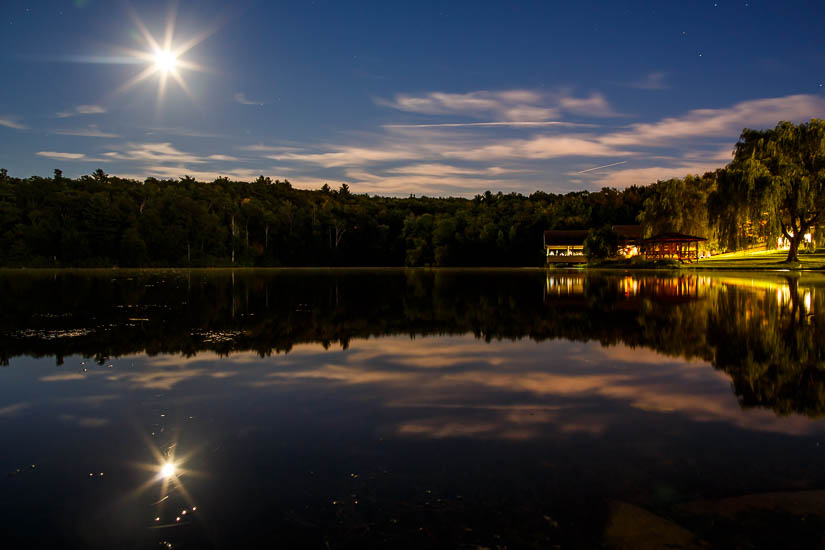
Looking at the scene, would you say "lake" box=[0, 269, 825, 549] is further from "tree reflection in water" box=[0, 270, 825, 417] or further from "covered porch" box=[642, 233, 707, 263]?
"covered porch" box=[642, 233, 707, 263]

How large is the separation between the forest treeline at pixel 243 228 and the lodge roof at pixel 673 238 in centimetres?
3140

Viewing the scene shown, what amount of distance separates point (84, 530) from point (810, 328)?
14168 mm

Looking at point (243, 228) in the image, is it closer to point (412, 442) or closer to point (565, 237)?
point (565, 237)

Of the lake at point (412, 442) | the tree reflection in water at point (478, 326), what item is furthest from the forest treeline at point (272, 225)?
the lake at point (412, 442)

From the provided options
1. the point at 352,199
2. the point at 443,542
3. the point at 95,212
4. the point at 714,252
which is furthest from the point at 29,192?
the point at 443,542

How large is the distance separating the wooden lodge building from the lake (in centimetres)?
5498

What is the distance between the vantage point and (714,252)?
7456 centimetres

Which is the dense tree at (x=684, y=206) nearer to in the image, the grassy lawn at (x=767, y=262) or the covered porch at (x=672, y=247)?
the covered porch at (x=672, y=247)

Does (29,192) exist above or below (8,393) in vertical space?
above

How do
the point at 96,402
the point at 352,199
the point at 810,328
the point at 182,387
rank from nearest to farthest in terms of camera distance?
the point at 96,402
the point at 182,387
the point at 810,328
the point at 352,199

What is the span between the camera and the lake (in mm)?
3668

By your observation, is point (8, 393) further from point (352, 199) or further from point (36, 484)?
point (352, 199)

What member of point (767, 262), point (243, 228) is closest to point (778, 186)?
point (767, 262)

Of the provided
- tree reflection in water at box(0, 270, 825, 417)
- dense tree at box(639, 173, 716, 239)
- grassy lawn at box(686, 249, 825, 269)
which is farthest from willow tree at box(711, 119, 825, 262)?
tree reflection in water at box(0, 270, 825, 417)
